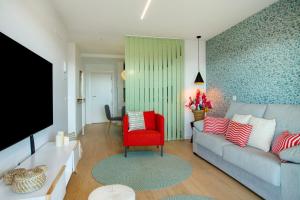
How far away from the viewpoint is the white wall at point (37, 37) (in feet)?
5.28

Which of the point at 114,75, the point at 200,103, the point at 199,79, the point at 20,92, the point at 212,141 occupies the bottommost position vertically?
the point at 212,141

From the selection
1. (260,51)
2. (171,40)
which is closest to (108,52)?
(171,40)

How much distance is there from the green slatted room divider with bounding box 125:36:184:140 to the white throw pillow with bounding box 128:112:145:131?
0.74 metres

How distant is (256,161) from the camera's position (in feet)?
6.84

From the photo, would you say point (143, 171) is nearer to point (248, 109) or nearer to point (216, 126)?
point (216, 126)

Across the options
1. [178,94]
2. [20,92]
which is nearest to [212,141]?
[178,94]

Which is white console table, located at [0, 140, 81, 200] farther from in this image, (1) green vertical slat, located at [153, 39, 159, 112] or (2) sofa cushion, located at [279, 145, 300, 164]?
(1) green vertical slat, located at [153, 39, 159, 112]

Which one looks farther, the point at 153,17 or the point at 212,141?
the point at 153,17

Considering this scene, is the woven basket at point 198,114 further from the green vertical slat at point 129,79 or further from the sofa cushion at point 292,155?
the sofa cushion at point 292,155

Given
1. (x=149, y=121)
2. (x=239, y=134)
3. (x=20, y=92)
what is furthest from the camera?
(x=149, y=121)

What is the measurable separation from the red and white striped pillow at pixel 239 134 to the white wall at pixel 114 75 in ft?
16.5

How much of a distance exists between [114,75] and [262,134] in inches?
230

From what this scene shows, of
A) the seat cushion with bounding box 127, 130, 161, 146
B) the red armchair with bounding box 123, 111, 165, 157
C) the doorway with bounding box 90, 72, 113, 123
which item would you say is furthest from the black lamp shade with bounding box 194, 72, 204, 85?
the doorway with bounding box 90, 72, 113, 123

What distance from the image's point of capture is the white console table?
1257 mm
